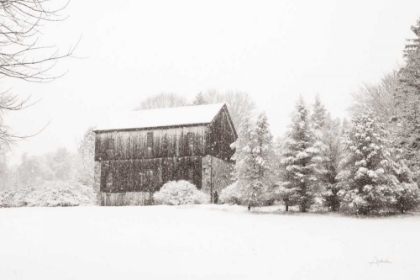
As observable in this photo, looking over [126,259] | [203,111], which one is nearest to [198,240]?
[126,259]

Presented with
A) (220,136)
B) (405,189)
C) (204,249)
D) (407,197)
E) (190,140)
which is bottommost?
(204,249)

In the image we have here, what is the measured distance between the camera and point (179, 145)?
36.1 metres

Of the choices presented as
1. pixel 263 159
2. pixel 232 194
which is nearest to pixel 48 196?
pixel 232 194

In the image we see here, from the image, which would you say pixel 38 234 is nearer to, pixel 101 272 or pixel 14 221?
pixel 14 221

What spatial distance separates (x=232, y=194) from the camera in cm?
3027

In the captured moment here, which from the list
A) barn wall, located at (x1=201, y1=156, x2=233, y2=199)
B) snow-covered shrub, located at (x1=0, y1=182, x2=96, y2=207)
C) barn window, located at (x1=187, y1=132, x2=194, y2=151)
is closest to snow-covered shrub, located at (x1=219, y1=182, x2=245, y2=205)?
barn wall, located at (x1=201, y1=156, x2=233, y2=199)

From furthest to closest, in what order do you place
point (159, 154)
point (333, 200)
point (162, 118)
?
point (162, 118)
point (159, 154)
point (333, 200)

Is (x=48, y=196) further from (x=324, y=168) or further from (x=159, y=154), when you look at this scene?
(x=324, y=168)

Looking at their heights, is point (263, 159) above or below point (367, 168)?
above

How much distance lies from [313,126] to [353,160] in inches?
151

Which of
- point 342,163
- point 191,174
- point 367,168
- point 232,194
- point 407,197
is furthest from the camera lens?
point 191,174

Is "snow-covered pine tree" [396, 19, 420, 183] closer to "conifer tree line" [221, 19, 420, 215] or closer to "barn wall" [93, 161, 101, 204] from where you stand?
"conifer tree line" [221, 19, 420, 215]

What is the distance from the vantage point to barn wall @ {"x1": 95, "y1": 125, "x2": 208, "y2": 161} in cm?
3578

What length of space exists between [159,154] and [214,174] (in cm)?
522
